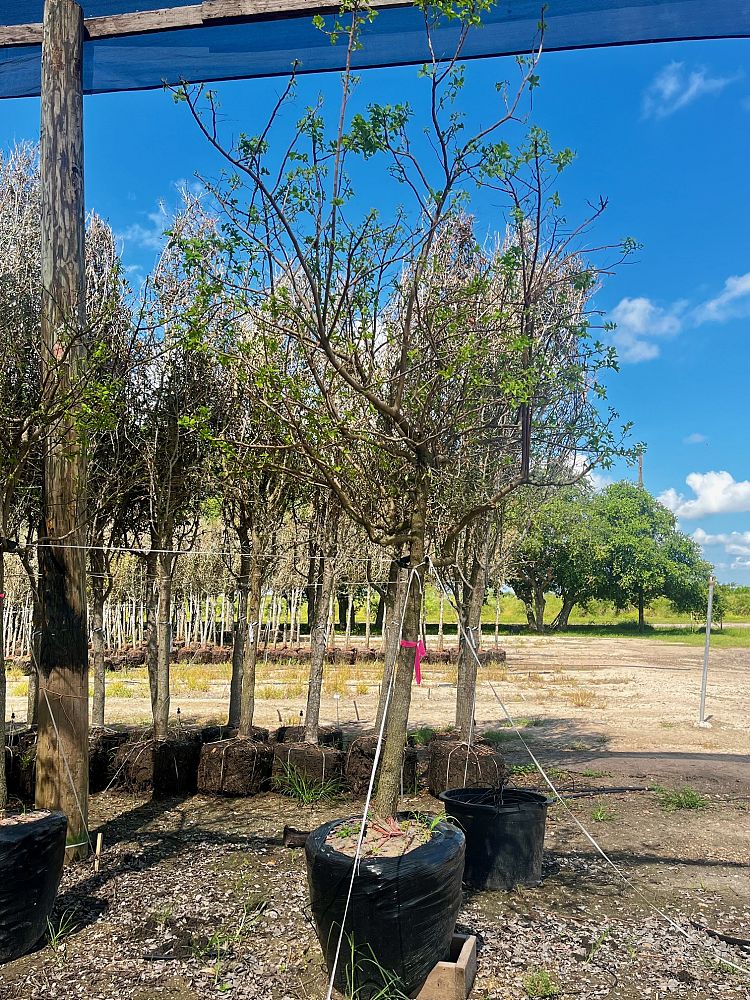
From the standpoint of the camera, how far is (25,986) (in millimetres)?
3826

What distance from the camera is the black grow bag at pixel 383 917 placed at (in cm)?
364

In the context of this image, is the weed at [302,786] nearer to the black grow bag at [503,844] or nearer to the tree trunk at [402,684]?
the black grow bag at [503,844]

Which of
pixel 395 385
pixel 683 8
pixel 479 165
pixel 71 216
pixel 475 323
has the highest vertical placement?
pixel 683 8

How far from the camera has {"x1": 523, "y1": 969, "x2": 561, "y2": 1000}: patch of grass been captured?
3768 mm

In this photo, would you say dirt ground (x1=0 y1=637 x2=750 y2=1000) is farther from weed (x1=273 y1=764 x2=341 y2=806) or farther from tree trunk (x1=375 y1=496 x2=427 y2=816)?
tree trunk (x1=375 y1=496 x2=427 y2=816)

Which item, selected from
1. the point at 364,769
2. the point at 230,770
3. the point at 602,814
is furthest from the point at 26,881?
the point at 602,814

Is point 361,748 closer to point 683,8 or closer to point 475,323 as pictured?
point 475,323

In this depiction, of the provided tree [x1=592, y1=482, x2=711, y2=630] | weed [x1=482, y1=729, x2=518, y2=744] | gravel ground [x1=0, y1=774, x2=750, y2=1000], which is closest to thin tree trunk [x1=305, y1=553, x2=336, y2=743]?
gravel ground [x1=0, y1=774, x2=750, y2=1000]

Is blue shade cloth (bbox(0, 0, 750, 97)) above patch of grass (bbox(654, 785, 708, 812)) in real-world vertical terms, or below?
above

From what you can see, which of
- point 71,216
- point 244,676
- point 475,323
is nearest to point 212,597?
point 244,676

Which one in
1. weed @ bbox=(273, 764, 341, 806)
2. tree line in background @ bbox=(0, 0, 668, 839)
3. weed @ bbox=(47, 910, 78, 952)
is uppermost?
tree line in background @ bbox=(0, 0, 668, 839)

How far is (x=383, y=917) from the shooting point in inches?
143

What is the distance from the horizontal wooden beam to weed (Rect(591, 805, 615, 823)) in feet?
21.2

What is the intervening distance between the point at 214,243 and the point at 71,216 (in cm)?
265
